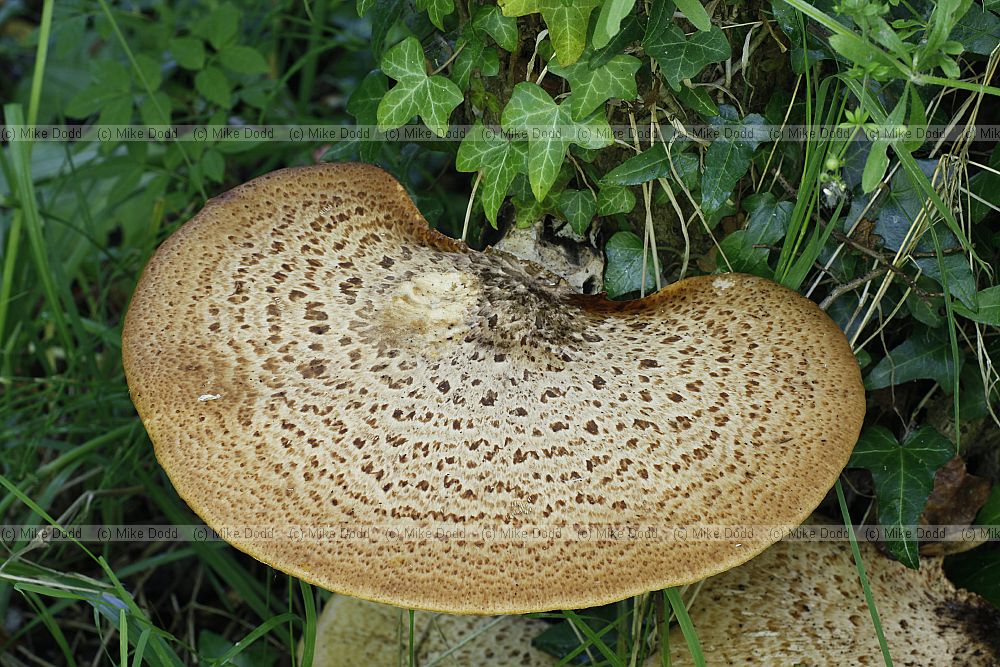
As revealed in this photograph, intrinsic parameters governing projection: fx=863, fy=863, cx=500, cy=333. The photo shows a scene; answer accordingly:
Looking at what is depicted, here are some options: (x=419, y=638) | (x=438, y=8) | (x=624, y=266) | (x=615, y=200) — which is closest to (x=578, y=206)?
(x=615, y=200)

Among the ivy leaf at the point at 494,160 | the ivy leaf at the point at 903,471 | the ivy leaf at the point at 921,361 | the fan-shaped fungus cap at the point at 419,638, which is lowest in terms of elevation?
the fan-shaped fungus cap at the point at 419,638

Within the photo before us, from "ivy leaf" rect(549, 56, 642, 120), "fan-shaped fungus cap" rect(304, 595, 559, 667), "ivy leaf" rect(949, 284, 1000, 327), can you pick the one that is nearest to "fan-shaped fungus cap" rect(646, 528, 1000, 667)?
"fan-shaped fungus cap" rect(304, 595, 559, 667)

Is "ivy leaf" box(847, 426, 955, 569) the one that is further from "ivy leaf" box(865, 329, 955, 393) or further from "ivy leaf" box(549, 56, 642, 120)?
"ivy leaf" box(549, 56, 642, 120)

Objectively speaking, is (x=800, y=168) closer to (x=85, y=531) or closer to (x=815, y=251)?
(x=815, y=251)

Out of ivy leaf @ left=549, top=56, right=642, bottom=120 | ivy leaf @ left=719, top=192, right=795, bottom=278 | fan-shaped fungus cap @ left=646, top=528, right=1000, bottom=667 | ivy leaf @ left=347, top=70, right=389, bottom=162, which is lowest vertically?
fan-shaped fungus cap @ left=646, top=528, right=1000, bottom=667

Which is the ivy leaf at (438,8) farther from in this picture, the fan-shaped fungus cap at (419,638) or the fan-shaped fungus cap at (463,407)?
the fan-shaped fungus cap at (419,638)

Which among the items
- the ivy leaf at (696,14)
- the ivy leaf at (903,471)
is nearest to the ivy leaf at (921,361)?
the ivy leaf at (903,471)
